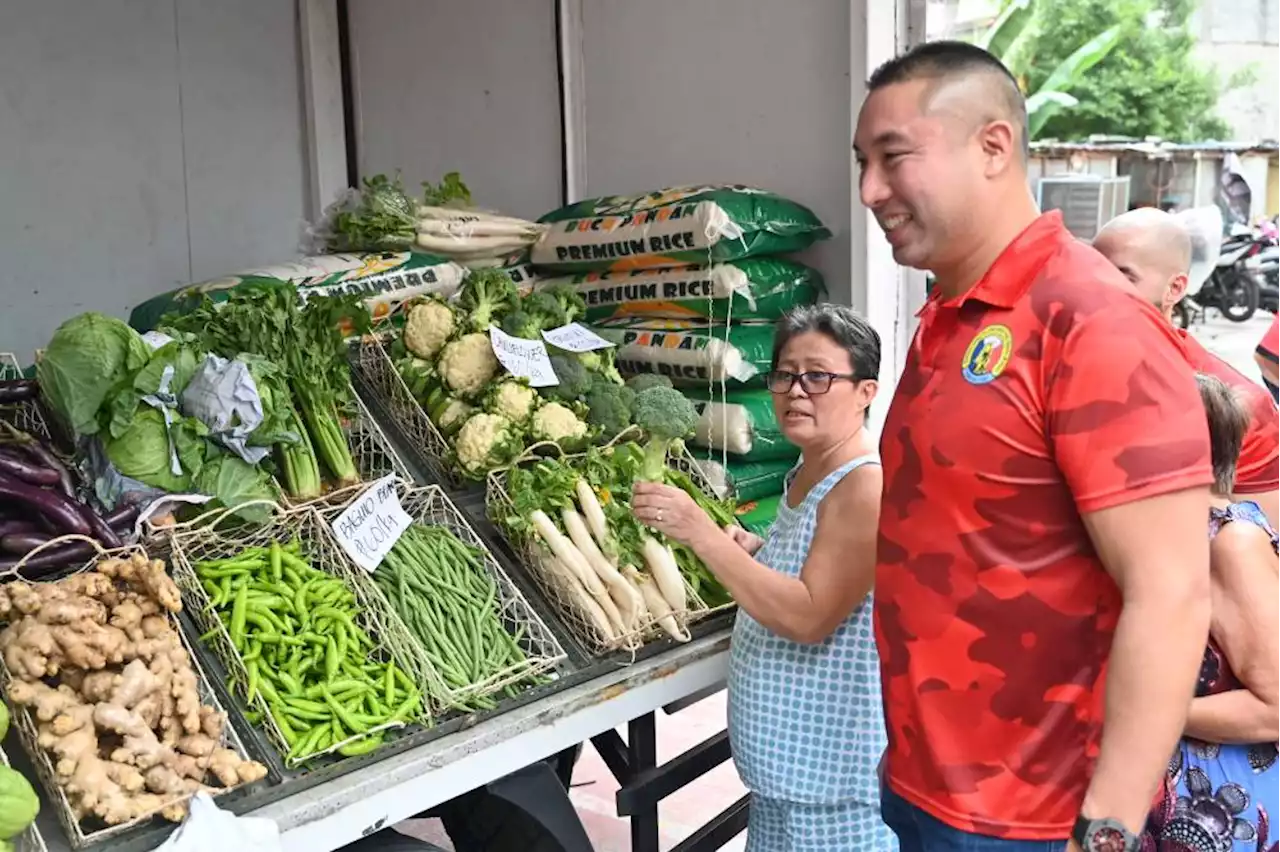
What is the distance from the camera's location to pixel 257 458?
254 centimetres

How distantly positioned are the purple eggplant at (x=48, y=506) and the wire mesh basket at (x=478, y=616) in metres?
0.52

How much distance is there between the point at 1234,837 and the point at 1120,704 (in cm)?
74

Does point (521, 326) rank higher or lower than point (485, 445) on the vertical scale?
higher

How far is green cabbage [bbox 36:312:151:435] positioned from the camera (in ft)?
8.14

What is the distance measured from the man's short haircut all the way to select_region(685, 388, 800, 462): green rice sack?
1.96 m

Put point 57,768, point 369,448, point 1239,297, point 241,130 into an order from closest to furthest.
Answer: point 57,768, point 369,448, point 241,130, point 1239,297

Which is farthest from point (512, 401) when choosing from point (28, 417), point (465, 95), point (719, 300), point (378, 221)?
point (465, 95)

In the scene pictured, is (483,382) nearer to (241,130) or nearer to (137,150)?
(137,150)

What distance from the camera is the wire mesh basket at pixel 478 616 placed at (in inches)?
86.0

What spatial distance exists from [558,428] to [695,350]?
0.75 metres

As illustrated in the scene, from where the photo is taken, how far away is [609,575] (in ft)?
8.24

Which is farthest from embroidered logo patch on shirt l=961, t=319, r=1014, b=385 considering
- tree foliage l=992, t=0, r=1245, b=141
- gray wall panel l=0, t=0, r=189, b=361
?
tree foliage l=992, t=0, r=1245, b=141

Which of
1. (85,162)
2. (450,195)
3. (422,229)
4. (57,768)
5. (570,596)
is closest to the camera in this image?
(57,768)

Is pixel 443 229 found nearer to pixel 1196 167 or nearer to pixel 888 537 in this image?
pixel 888 537
